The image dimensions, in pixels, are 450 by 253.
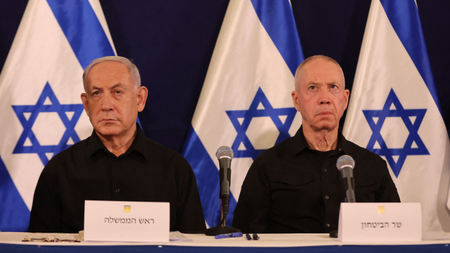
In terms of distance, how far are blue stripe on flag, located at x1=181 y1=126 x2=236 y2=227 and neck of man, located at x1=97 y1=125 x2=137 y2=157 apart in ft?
1.86

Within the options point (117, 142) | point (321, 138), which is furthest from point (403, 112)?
point (117, 142)

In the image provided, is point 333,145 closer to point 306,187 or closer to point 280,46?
point 306,187

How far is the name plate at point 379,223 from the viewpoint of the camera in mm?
1513

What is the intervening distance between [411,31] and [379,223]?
203 cm

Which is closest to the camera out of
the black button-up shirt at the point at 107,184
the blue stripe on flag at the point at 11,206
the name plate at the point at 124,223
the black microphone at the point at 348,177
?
the name plate at the point at 124,223

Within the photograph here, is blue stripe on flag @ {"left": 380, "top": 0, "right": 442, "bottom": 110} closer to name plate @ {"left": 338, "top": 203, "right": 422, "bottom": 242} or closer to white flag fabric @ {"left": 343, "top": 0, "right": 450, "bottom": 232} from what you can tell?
white flag fabric @ {"left": 343, "top": 0, "right": 450, "bottom": 232}

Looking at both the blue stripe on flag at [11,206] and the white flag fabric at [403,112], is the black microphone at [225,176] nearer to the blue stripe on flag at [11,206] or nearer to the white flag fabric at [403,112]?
the white flag fabric at [403,112]

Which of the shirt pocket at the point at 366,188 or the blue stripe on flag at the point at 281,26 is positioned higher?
the blue stripe on flag at the point at 281,26

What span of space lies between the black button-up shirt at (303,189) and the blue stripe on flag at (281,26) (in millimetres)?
750

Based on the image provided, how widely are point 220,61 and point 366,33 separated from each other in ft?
3.39

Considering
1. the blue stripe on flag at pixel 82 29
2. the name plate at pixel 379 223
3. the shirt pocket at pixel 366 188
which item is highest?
the blue stripe on flag at pixel 82 29

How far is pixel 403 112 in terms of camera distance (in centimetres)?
306

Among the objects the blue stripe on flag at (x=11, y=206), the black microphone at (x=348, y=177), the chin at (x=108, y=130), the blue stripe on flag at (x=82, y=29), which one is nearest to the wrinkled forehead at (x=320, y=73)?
the black microphone at (x=348, y=177)

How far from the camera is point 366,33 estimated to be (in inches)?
125
